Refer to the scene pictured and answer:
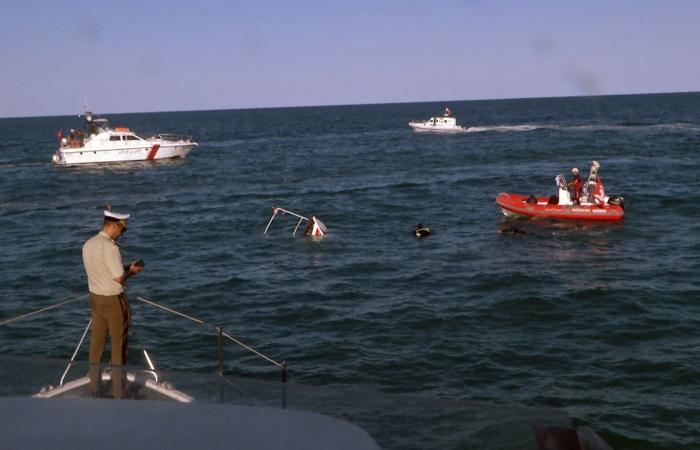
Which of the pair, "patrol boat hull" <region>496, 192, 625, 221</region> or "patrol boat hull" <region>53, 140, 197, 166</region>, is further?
"patrol boat hull" <region>53, 140, 197, 166</region>

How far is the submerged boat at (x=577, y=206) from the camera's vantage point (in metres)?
27.0

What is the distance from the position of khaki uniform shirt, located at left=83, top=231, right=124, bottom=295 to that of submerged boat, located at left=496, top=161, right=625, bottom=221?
21371mm

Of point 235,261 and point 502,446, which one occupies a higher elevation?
point 502,446

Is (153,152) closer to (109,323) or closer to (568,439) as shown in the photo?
(109,323)

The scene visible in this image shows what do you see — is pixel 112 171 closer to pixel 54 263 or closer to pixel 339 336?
pixel 54 263

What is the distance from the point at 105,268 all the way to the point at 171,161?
168ft

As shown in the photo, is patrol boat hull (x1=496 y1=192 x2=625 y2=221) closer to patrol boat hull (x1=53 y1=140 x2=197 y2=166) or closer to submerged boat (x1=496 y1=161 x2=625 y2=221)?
submerged boat (x1=496 y1=161 x2=625 y2=221)

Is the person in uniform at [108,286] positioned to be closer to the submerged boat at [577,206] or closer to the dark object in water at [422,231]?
the dark object in water at [422,231]

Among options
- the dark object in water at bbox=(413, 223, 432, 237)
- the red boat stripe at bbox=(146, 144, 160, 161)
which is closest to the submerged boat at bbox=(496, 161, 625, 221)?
the dark object in water at bbox=(413, 223, 432, 237)

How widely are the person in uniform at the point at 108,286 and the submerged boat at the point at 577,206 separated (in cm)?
2127

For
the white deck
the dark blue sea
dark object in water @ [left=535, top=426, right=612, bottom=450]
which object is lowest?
the dark blue sea

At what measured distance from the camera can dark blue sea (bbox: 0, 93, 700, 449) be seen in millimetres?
13383

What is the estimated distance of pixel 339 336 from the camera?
52.5ft

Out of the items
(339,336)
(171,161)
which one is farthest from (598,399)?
(171,161)
